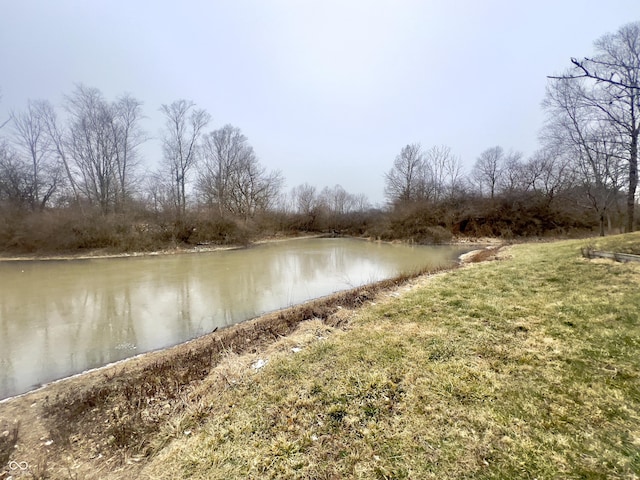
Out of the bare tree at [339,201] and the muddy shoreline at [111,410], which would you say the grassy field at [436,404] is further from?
the bare tree at [339,201]

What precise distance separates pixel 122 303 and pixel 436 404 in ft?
26.7

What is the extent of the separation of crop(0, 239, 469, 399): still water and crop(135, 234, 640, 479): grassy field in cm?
309

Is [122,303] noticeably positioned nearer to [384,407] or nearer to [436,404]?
[384,407]

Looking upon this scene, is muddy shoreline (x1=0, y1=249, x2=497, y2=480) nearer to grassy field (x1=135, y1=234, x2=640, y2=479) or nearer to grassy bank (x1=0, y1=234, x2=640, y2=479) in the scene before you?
grassy bank (x1=0, y1=234, x2=640, y2=479)

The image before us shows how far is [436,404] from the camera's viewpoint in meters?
2.14

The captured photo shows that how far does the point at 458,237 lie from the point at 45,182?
35443 mm

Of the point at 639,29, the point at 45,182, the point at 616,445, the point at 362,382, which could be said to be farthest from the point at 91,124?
the point at 639,29

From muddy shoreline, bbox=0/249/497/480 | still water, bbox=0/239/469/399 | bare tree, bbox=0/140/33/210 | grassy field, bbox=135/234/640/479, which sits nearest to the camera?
grassy field, bbox=135/234/640/479

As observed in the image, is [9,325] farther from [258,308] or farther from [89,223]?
[89,223]

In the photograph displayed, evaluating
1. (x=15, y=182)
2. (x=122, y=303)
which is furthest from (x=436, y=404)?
(x=15, y=182)

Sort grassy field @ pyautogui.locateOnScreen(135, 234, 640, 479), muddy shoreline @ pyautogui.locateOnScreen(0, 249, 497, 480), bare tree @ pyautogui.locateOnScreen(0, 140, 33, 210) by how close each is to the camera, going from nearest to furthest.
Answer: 1. grassy field @ pyautogui.locateOnScreen(135, 234, 640, 479)
2. muddy shoreline @ pyautogui.locateOnScreen(0, 249, 497, 480)
3. bare tree @ pyautogui.locateOnScreen(0, 140, 33, 210)

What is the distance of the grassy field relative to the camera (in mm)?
1655

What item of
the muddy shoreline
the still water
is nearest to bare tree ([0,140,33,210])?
the still water

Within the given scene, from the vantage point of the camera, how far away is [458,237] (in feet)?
80.9
